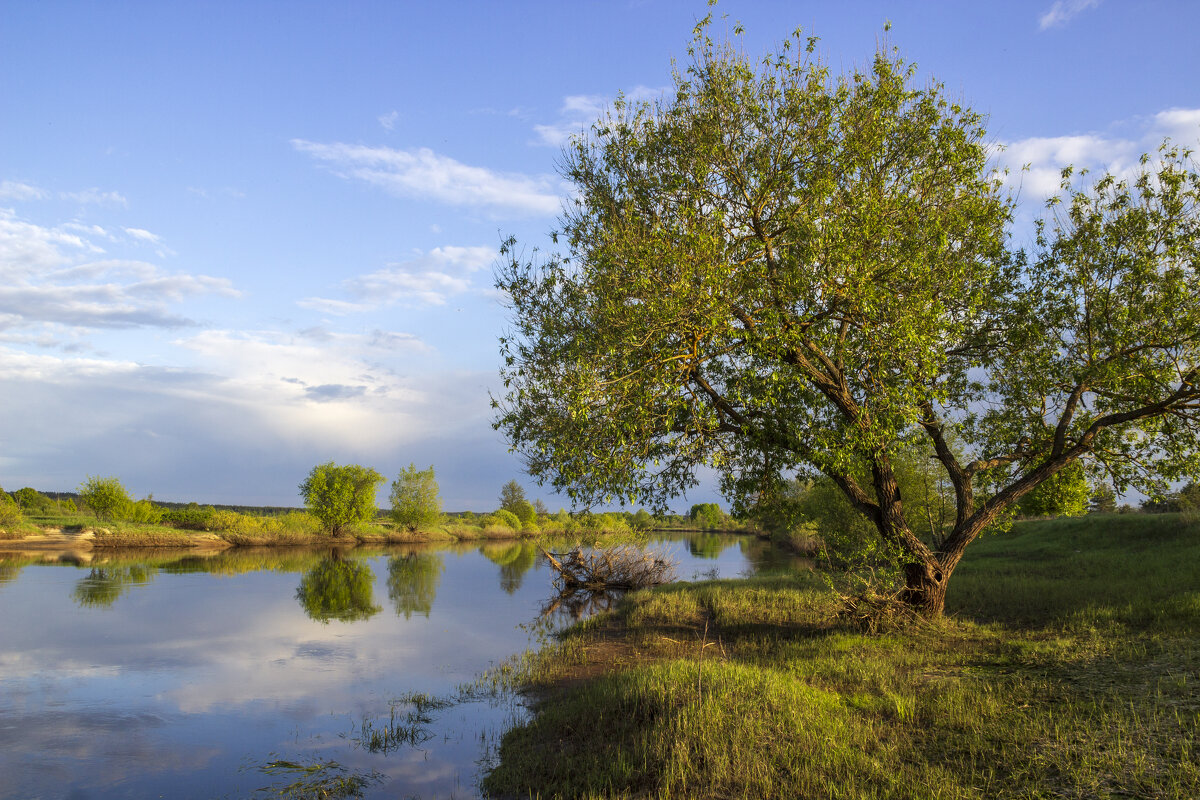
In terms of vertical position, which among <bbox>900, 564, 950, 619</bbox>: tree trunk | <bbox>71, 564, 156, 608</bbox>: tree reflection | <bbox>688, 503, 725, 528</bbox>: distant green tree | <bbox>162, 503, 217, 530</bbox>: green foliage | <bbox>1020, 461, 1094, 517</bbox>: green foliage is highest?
<bbox>1020, 461, 1094, 517</bbox>: green foliage

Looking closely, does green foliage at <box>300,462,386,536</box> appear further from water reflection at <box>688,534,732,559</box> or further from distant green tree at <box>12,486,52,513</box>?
water reflection at <box>688,534,732,559</box>

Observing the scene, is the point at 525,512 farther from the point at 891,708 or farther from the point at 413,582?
the point at 891,708

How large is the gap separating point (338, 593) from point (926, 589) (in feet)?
86.5

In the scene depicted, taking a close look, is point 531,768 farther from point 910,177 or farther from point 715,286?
point 910,177

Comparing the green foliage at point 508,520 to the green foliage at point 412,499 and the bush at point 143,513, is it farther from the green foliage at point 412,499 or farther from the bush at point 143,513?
the bush at point 143,513

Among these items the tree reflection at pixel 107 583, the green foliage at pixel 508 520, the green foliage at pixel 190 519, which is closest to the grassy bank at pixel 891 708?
the tree reflection at pixel 107 583

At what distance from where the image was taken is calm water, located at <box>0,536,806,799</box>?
911cm

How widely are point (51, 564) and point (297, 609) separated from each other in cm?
2401

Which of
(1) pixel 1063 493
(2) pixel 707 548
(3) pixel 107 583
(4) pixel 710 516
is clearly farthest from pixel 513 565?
(4) pixel 710 516

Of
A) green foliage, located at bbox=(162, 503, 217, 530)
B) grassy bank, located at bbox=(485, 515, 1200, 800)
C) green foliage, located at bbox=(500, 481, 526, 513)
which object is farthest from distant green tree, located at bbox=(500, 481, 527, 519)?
grassy bank, located at bbox=(485, 515, 1200, 800)

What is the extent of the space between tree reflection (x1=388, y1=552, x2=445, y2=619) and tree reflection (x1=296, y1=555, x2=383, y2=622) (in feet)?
3.76

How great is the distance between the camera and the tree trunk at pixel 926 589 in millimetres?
14906

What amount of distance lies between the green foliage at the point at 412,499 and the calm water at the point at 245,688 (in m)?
47.0

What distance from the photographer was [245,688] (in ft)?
46.5
